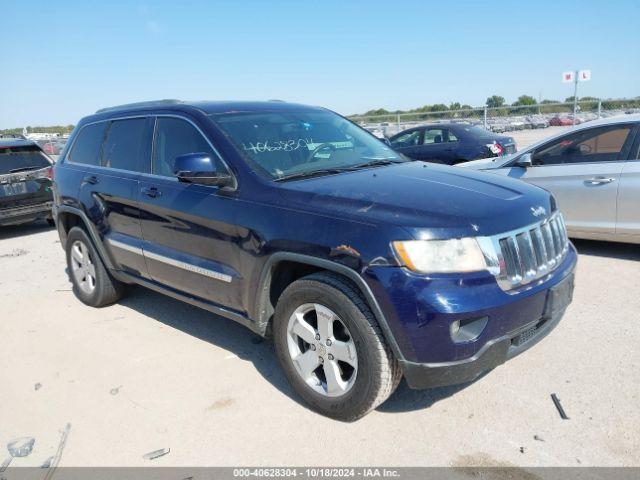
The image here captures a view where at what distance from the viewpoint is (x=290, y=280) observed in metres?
3.25

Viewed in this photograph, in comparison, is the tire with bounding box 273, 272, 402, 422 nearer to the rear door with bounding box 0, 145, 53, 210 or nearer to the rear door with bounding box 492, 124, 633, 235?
the rear door with bounding box 492, 124, 633, 235

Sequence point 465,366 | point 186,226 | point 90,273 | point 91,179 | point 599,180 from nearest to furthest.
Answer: point 465,366
point 186,226
point 91,179
point 90,273
point 599,180

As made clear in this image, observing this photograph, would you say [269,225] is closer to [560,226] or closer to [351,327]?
[351,327]

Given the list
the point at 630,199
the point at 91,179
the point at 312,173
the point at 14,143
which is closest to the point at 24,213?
the point at 14,143

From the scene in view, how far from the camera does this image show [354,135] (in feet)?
14.3

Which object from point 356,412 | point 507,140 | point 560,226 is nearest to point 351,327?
point 356,412

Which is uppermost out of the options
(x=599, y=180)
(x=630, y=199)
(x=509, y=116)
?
(x=509, y=116)

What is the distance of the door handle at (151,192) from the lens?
3885 millimetres

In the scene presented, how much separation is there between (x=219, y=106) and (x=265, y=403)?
221cm

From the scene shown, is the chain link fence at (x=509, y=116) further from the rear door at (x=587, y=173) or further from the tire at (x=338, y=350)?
the tire at (x=338, y=350)

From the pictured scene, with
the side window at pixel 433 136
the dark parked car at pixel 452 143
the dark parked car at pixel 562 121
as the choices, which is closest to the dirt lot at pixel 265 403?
the dark parked car at pixel 452 143

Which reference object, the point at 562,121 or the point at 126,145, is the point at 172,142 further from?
the point at 562,121

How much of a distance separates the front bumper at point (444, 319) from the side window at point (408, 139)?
970 cm

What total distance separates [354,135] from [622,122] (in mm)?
3256
